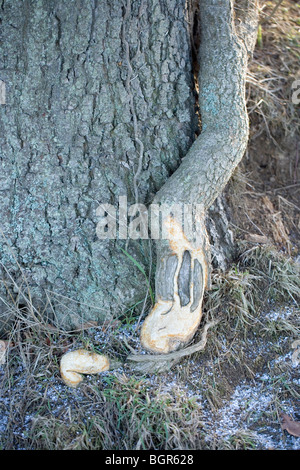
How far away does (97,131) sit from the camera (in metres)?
2.03

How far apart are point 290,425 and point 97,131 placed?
1467mm

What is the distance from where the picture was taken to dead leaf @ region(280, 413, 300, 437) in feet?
5.82

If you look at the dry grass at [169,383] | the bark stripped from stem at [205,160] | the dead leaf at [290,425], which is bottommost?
the dead leaf at [290,425]

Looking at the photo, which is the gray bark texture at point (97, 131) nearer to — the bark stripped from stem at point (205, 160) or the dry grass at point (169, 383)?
the bark stripped from stem at point (205, 160)

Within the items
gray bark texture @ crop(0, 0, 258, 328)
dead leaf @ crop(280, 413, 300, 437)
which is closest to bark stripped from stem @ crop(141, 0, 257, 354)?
gray bark texture @ crop(0, 0, 258, 328)

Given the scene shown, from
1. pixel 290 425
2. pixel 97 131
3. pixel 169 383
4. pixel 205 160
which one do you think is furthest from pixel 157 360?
pixel 97 131

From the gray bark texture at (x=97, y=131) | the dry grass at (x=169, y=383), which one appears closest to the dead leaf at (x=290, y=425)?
the dry grass at (x=169, y=383)

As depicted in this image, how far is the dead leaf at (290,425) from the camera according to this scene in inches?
69.8

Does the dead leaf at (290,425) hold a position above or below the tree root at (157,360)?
below

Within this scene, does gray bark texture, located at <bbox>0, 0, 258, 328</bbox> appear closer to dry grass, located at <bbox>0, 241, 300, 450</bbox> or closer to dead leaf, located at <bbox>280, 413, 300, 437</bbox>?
dry grass, located at <bbox>0, 241, 300, 450</bbox>

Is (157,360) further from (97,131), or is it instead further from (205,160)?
(97,131)

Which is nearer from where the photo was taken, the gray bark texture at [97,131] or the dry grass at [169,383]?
the dry grass at [169,383]

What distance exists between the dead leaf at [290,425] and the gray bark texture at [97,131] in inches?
32.1

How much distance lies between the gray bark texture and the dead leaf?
0.81 metres
